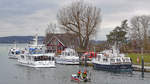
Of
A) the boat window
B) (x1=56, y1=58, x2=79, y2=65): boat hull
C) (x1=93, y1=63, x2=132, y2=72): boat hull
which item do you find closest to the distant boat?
(x1=93, y1=63, x2=132, y2=72): boat hull

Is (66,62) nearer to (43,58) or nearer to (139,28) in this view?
(43,58)

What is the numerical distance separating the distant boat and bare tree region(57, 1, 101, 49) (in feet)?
85.0

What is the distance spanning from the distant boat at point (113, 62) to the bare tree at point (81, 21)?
25919 millimetres

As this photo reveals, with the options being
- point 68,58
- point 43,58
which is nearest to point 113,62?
point 43,58

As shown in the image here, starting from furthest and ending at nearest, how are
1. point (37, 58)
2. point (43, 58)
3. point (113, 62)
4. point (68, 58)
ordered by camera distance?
point (68, 58) → point (37, 58) → point (43, 58) → point (113, 62)

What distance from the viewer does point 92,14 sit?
87.8 metres

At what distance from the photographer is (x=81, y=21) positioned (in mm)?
87062

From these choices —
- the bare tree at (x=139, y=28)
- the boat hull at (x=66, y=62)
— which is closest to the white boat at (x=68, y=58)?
the boat hull at (x=66, y=62)

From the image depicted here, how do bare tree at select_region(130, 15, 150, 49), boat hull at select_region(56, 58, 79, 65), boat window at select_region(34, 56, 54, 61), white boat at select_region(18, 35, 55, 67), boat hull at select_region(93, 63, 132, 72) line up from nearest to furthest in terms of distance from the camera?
boat hull at select_region(93, 63, 132, 72)
white boat at select_region(18, 35, 55, 67)
boat window at select_region(34, 56, 54, 61)
boat hull at select_region(56, 58, 79, 65)
bare tree at select_region(130, 15, 150, 49)

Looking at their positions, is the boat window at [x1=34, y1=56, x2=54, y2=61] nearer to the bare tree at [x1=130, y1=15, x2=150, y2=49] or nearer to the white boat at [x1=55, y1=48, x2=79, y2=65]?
the white boat at [x1=55, y1=48, x2=79, y2=65]

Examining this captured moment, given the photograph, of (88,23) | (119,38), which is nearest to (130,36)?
(119,38)

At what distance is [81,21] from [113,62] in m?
32.6

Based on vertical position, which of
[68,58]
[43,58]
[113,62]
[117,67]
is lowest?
[117,67]

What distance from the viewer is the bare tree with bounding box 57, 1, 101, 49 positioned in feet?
285
